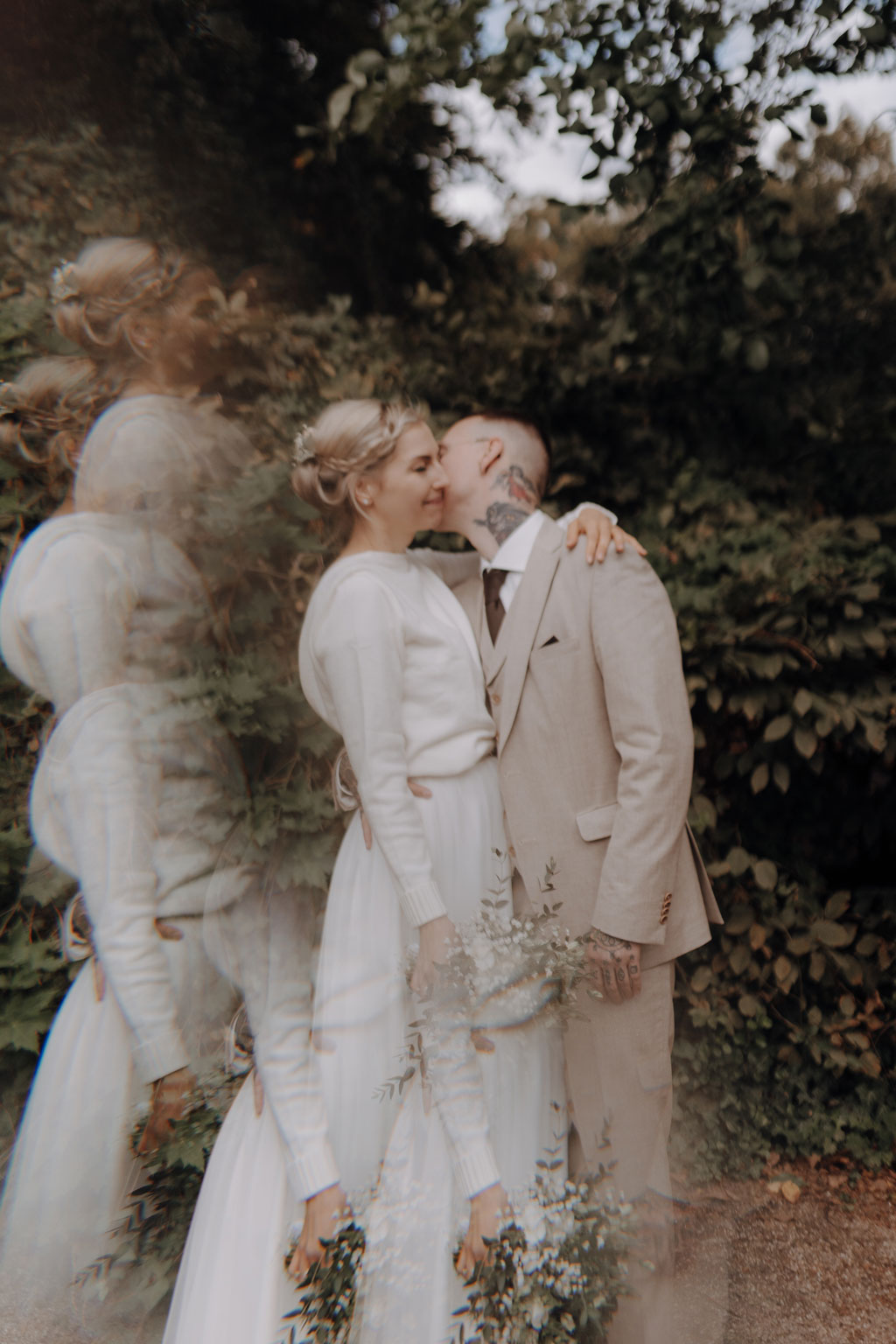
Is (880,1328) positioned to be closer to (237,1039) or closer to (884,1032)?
(884,1032)

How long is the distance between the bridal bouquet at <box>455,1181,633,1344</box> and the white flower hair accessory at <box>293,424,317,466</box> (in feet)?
4.67

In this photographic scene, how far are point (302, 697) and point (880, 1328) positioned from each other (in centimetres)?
209

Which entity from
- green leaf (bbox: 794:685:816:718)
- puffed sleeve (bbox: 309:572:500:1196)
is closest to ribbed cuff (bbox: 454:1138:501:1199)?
puffed sleeve (bbox: 309:572:500:1196)

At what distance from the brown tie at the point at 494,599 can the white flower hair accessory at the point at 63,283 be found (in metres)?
0.89

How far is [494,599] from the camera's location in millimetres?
1865

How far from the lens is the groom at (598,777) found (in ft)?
5.75

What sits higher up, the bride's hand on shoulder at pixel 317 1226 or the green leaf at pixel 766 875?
the green leaf at pixel 766 875

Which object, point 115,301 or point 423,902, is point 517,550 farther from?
point 115,301

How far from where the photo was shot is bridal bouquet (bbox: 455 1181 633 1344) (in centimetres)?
163

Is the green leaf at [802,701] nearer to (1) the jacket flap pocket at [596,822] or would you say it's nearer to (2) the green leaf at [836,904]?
(2) the green leaf at [836,904]

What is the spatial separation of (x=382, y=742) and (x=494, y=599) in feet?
1.41

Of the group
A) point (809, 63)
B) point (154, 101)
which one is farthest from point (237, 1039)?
point (809, 63)

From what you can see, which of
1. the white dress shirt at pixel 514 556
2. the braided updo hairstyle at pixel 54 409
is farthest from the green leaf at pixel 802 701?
the braided updo hairstyle at pixel 54 409

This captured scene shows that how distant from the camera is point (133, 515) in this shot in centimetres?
156
